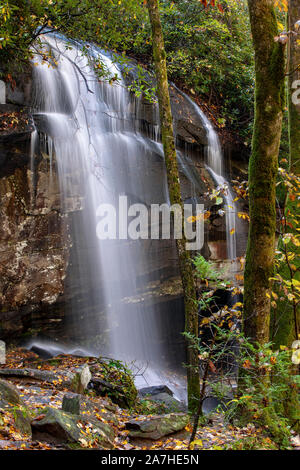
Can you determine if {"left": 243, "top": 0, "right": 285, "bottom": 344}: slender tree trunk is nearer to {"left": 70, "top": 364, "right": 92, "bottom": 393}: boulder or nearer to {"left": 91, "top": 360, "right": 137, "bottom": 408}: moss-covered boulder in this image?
{"left": 70, "top": 364, "right": 92, "bottom": 393}: boulder

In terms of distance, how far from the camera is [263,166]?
13.5 feet

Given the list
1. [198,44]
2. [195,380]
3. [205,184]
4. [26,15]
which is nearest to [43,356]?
[195,380]

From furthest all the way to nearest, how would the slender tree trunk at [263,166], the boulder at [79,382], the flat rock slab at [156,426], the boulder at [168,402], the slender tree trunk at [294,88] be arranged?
1. the boulder at [168,402]
2. the slender tree trunk at [294,88]
3. the boulder at [79,382]
4. the slender tree trunk at [263,166]
5. the flat rock slab at [156,426]

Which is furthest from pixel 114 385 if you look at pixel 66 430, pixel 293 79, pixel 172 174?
pixel 293 79

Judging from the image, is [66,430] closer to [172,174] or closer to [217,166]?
[172,174]

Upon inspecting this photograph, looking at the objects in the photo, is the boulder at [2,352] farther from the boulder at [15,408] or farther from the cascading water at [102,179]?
the boulder at [15,408]

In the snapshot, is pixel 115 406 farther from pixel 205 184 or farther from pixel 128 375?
pixel 205 184

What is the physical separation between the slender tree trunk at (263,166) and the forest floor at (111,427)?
3.43ft

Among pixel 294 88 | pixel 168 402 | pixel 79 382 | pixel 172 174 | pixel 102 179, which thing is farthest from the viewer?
pixel 102 179

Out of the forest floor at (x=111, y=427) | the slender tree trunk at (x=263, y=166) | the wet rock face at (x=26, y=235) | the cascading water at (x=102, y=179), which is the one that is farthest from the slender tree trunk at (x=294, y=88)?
the wet rock face at (x=26, y=235)

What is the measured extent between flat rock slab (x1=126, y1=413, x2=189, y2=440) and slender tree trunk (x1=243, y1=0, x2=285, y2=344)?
1231 mm

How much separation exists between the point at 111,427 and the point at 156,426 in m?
0.50

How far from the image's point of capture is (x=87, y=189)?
8.44m

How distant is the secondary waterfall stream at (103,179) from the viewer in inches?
327
